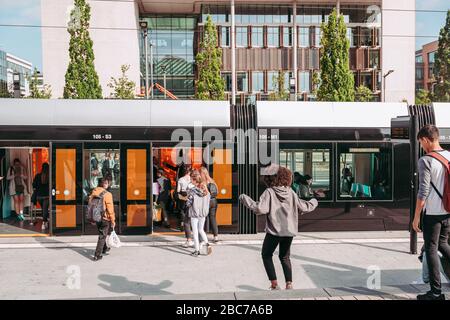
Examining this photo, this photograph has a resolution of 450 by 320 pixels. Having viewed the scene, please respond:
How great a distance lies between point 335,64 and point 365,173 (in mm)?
14981

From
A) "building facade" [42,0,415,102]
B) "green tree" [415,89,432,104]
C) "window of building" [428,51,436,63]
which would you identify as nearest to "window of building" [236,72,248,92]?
"building facade" [42,0,415,102]

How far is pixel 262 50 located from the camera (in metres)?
38.1

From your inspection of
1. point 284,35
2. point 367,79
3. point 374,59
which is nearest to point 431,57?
point 374,59

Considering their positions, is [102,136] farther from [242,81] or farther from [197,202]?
[242,81]

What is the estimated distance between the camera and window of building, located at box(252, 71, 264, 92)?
37.9 m

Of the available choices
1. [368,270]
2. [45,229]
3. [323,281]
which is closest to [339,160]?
[368,270]

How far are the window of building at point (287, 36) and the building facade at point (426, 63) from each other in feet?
115

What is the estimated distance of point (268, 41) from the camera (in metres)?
38.1

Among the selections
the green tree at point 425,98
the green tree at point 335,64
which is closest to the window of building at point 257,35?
the green tree at point 335,64

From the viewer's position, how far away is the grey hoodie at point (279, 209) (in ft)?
19.4

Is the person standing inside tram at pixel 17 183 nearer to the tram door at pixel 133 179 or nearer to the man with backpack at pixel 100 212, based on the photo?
the tram door at pixel 133 179

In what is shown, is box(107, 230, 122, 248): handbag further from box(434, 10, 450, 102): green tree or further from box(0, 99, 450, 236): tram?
box(434, 10, 450, 102): green tree

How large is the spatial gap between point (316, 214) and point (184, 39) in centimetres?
3431
